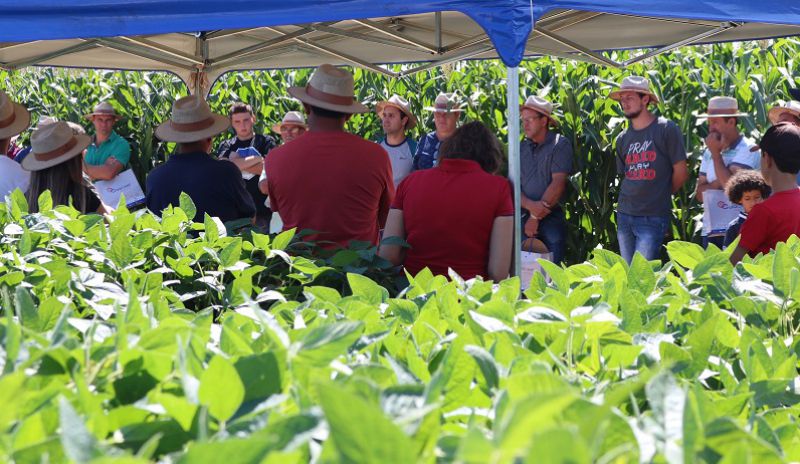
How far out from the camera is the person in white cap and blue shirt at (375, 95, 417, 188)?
7699 millimetres

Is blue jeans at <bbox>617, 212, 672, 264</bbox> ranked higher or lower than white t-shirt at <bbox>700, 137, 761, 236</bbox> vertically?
lower

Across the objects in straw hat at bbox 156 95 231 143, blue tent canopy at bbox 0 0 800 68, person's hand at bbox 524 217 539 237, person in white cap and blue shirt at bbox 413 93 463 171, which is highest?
blue tent canopy at bbox 0 0 800 68

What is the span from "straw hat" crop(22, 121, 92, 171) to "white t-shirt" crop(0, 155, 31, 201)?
29cm

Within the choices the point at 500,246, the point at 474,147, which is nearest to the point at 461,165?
the point at 474,147

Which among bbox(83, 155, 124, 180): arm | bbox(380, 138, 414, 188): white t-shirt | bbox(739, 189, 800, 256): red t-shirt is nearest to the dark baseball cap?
bbox(739, 189, 800, 256): red t-shirt

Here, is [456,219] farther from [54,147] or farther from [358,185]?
[54,147]

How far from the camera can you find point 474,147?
4332 millimetres

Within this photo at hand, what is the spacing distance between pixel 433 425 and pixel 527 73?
8.59m

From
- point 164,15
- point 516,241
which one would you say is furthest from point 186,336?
point 164,15

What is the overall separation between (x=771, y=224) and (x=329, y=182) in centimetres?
183

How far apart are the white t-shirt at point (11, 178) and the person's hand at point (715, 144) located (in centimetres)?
421

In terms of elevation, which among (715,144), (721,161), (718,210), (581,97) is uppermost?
(581,97)

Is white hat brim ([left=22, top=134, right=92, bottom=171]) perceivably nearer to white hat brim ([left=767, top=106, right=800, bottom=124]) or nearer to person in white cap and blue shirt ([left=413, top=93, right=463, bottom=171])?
person in white cap and blue shirt ([left=413, top=93, right=463, bottom=171])

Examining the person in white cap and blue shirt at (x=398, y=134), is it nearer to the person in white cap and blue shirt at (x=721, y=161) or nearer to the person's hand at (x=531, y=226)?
the person's hand at (x=531, y=226)
